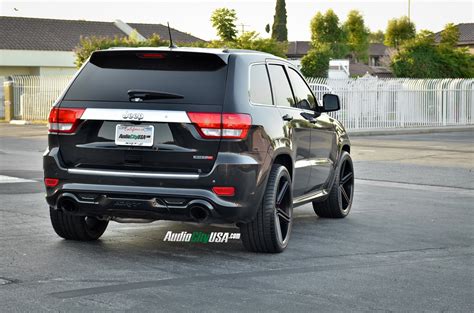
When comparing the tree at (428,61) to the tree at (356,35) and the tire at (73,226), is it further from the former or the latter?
the tree at (356,35)

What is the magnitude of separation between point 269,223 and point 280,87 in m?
1.59

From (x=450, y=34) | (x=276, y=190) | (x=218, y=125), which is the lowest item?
(x=276, y=190)

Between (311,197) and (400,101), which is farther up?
(311,197)

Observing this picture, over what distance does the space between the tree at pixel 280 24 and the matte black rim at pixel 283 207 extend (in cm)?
7282

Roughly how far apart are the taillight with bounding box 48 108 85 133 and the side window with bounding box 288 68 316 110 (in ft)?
7.87

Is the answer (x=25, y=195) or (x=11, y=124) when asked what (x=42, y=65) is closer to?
(x=11, y=124)

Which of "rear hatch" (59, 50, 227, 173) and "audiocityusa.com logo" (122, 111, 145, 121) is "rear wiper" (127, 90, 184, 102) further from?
"audiocityusa.com logo" (122, 111, 145, 121)

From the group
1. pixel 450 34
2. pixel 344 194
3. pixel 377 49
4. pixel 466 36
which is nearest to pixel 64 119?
pixel 344 194

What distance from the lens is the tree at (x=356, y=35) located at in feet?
373

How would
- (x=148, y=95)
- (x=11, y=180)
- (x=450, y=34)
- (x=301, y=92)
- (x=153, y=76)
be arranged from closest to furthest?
(x=148, y=95) < (x=153, y=76) < (x=301, y=92) < (x=11, y=180) < (x=450, y=34)

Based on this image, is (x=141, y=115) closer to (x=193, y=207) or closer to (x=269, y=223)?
(x=193, y=207)

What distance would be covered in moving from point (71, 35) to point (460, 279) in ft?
214

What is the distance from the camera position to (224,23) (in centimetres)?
5641

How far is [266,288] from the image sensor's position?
7.21m
